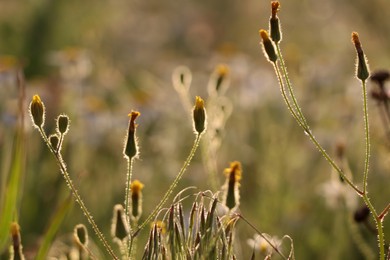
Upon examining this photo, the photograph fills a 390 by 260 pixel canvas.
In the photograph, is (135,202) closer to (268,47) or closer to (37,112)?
(37,112)

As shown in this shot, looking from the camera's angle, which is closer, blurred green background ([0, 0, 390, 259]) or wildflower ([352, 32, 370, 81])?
wildflower ([352, 32, 370, 81])

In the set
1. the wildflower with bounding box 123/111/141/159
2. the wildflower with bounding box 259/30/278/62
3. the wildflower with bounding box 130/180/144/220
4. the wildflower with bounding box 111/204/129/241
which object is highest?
the wildflower with bounding box 259/30/278/62

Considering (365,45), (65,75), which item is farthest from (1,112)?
(365,45)

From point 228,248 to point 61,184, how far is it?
255cm

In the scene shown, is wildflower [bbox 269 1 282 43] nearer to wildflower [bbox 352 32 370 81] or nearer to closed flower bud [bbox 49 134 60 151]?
wildflower [bbox 352 32 370 81]

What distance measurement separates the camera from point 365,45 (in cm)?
751

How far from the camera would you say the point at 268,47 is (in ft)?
5.24

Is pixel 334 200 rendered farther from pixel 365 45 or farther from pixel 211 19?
pixel 211 19

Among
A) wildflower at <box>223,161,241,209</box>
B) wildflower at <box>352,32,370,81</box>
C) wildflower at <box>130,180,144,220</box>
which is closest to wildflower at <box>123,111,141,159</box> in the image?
wildflower at <box>130,180,144,220</box>

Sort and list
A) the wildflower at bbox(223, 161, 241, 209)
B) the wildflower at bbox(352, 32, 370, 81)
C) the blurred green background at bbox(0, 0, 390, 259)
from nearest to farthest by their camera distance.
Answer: the wildflower at bbox(352, 32, 370, 81)
the wildflower at bbox(223, 161, 241, 209)
the blurred green background at bbox(0, 0, 390, 259)

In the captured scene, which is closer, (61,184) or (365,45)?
(61,184)

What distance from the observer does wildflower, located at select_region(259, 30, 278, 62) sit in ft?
5.22

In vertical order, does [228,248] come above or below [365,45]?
below

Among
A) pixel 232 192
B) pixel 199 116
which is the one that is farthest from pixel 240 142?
pixel 199 116
